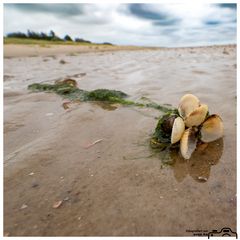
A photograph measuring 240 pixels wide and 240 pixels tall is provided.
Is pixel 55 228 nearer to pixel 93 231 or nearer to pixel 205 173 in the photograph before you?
pixel 93 231

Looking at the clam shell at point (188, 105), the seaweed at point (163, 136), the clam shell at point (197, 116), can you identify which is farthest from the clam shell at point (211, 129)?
the seaweed at point (163, 136)

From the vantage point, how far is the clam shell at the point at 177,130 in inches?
96.2

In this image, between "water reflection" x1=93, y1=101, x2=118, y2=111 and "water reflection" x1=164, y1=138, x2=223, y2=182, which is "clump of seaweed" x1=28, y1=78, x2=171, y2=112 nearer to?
"water reflection" x1=93, y1=101, x2=118, y2=111

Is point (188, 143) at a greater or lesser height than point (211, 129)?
lesser

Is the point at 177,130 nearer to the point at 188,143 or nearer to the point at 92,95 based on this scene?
the point at 188,143

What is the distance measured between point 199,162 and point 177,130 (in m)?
0.33

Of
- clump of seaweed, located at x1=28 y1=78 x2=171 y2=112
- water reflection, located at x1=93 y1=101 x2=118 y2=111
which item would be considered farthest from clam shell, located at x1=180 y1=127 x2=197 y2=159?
water reflection, located at x1=93 y1=101 x2=118 y2=111

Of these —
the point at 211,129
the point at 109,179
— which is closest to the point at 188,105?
the point at 211,129

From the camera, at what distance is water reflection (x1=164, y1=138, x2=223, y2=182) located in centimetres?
225

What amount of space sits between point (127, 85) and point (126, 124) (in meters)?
2.55

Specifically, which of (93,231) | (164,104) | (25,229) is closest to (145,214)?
(93,231)

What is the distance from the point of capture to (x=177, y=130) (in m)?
2.44

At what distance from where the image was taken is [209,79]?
573cm

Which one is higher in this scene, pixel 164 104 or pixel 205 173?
pixel 164 104
